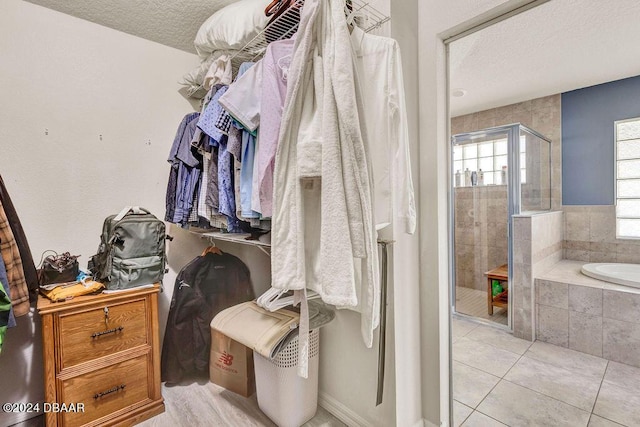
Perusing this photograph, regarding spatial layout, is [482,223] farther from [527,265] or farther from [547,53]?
[547,53]

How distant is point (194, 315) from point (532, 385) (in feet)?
6.83

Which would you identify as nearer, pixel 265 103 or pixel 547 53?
pixel 265 103

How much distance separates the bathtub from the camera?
1.82 meters

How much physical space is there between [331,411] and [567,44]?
100 inches

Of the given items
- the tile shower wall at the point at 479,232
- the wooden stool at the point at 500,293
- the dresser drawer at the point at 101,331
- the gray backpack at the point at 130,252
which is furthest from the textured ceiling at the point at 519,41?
the dresser drawer at the point at 101,331

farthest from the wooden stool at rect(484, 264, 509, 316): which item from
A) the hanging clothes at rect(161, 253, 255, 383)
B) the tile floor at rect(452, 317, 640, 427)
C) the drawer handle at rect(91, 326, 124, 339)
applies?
the drawer handle at rect(91, 326, 124, 339)

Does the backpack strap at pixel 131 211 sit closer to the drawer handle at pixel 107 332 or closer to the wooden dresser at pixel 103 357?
the wooden dresser at pixel 103 357

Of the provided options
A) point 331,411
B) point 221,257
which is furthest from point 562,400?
point 221,257

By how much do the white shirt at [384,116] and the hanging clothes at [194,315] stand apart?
A: 1.40m

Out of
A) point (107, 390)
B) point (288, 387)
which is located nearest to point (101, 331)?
point (107, 390)

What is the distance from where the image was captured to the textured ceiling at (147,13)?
164cm

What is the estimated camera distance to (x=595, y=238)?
7.02 feet

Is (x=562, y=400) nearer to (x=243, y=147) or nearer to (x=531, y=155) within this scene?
(x=531, y=155)

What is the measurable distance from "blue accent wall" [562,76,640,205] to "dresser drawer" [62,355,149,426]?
10.6ft
